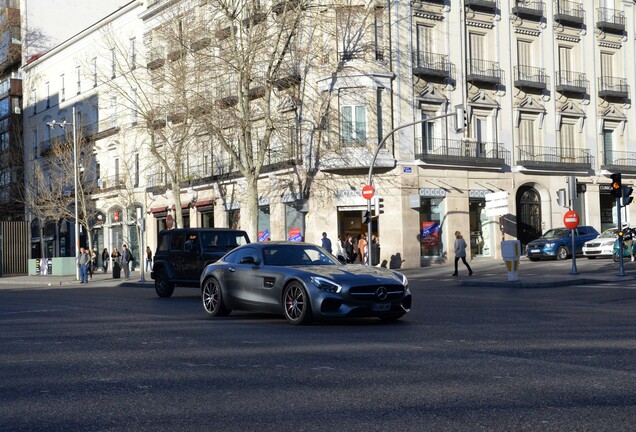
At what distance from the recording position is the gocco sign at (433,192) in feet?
137

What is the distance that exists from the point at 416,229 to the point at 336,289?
Result: 2855cm

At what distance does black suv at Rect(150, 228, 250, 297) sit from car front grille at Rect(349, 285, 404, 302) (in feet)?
33.6

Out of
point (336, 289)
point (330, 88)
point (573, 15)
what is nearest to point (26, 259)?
point (330, 88)

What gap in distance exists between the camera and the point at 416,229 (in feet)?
136

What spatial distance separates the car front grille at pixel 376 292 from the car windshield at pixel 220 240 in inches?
407

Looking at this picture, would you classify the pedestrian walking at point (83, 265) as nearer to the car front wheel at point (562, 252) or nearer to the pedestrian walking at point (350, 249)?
the pedestrian walking at point (350, 249)

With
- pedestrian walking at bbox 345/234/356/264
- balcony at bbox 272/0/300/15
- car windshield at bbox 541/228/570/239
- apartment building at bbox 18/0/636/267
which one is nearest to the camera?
balcony at bbox 272/0/300/15

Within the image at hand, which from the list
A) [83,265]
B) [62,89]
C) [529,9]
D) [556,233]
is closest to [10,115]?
[62,89]

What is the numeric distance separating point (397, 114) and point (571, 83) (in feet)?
38.0

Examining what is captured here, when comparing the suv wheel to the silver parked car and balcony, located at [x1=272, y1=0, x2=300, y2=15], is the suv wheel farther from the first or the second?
the silver parked car

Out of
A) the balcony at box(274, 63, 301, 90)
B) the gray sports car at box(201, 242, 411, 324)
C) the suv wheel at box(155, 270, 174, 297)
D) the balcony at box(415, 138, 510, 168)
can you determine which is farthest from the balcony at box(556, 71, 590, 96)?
the gray sports car at box(201, 242, 411, 324)

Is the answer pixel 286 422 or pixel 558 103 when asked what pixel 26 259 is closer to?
pixel 558 103

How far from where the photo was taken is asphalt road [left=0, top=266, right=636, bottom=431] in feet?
21.3

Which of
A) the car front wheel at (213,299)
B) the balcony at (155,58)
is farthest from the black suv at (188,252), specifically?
the balcony at (155,58)
